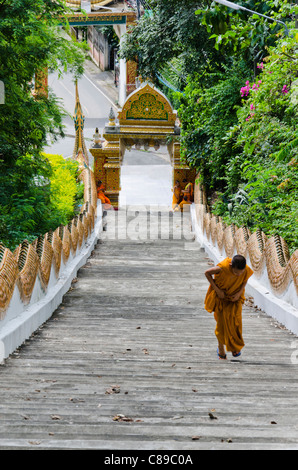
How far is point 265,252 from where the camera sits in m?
8.10

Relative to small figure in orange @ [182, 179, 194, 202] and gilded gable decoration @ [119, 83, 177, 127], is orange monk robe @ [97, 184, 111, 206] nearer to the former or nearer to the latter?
gilded gable decoration @ [119, 83, 177, 127]

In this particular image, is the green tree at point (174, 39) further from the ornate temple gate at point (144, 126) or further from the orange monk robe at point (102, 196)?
the orange monk robe at point (102, 196)

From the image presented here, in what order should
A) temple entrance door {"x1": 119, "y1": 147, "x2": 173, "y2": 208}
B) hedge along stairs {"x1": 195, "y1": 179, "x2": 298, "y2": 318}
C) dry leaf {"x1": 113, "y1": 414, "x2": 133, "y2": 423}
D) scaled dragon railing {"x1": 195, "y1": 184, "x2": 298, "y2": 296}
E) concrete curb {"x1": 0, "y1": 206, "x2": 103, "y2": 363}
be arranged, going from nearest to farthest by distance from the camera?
dry leaf {"x1": 113, "y1": 414, "x2": 133, "y2": 423} < concrete curb {"x1": 0, "y1": 206, "x2": 103, "y2": 363} < hedge along stairs {"x1": 195, "y1": 179, "x2": 298, "y2": 318} < scaled dragon railing {"x1": 195, "y1": 184, "x2": 298, "y2": 296} < temple entrance door {"x1": 119, "y1": 147, "x2": 173, "y2": 208}

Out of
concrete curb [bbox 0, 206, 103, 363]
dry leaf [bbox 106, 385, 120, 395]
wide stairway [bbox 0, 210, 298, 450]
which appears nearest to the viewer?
wide stairway [bbox 0, 210, 298, 450]

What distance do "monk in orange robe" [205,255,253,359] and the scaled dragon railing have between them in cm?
126

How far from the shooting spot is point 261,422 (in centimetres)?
368

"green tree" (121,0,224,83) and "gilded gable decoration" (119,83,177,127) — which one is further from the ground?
"green tree" (121,0,224,83)

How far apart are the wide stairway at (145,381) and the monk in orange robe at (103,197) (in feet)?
32.0

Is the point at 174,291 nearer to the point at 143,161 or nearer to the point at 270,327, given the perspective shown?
the point at 270,327

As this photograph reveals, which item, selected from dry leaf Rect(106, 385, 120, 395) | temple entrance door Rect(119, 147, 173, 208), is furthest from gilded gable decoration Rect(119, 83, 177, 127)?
dry leaf Rect(106, 385, 120, 395)

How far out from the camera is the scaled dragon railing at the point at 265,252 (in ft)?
23.1

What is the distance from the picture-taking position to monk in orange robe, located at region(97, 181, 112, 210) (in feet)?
61.6

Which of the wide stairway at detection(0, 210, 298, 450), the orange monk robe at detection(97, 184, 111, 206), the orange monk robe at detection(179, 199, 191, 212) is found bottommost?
the wide stairway at detection(0, 210, 298, 450)

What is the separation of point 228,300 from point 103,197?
13.5 m
